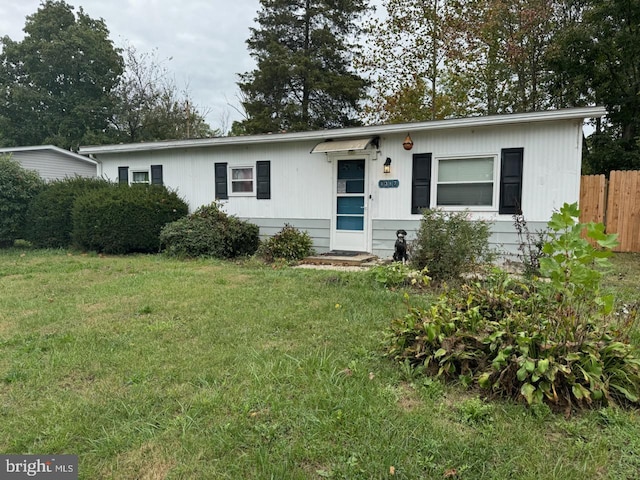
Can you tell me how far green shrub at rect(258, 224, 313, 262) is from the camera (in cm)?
812

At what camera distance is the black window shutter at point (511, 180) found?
7.05 m

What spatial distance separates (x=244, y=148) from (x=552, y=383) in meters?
8.38

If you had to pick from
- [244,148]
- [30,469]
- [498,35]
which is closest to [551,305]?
[30,469]

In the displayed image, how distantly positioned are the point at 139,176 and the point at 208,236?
400cm

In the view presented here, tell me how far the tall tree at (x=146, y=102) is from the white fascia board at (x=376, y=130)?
1493 centimetres

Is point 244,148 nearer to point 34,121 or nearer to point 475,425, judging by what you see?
point 475,425

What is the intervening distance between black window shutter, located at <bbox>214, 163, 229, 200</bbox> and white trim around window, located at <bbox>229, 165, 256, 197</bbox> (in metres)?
0.14

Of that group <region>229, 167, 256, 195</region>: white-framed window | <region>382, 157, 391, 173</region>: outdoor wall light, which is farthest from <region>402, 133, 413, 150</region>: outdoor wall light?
<region>229, 167, 256, 195</region>: white-framed window

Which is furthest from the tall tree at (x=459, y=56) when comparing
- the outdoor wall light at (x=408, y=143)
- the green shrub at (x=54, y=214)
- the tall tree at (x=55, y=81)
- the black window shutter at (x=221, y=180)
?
the tall tree at (x=55, y=81)

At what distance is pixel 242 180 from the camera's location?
967 cm

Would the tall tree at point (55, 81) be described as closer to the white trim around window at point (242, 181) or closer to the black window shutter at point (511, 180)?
the white trim around window at point (242, 181)

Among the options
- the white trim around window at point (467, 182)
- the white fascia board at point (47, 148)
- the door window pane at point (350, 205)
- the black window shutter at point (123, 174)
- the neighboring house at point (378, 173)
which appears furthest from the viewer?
the white fascia board at point (47, 148)

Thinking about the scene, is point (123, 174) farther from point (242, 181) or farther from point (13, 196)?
point (242, 181)

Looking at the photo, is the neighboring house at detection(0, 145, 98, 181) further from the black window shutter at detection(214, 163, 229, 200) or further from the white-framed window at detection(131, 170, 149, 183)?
the black window shutter at detection(214, 163, 229, 200)
